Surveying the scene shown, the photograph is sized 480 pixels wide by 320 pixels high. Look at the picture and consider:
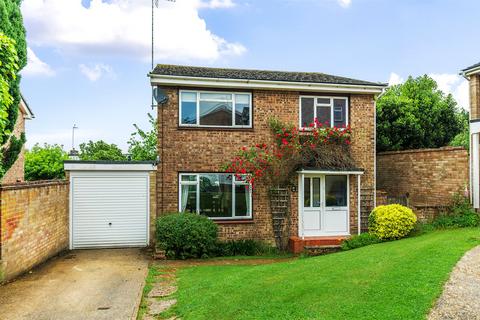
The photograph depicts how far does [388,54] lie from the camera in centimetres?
1694

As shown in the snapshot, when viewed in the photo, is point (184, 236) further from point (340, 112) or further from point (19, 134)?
point (19, 134)

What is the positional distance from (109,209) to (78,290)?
524 cm

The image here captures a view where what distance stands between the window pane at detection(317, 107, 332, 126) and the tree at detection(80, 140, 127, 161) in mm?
14449

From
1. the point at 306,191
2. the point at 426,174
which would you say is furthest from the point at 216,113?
the point at 426,174

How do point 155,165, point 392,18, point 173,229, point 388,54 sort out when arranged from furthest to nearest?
1. point 388,54
2. point 392,18
3. point 155,165
4. point 173,229

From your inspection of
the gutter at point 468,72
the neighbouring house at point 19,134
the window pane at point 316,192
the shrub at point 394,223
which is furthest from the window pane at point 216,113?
the neighbouring house at point 19,134

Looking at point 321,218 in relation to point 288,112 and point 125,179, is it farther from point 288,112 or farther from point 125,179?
point 125,179

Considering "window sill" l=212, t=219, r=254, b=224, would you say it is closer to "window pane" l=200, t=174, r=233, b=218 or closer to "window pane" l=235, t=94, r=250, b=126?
"window pane" l=200, t=174, r=233, b=218

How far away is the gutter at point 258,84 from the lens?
12875 millimetres

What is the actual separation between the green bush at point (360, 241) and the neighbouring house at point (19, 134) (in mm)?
14670

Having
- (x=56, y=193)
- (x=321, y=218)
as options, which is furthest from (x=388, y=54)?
(x=56, y=193)

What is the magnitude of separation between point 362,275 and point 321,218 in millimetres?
6926

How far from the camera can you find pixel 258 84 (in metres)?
13.5

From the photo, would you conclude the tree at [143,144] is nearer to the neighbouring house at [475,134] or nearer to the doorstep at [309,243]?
the doorstep at [309,243]
